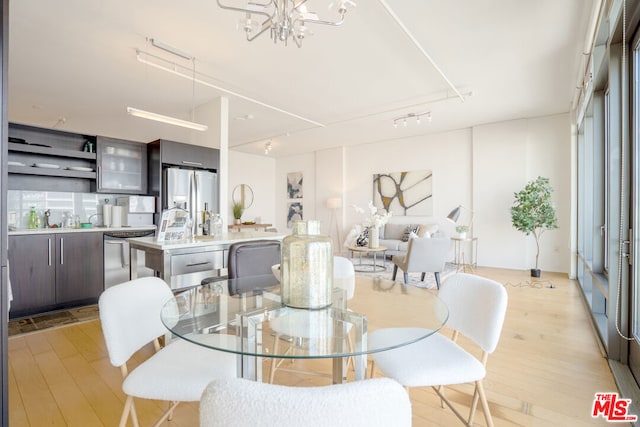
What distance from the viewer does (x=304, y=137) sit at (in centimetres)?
720

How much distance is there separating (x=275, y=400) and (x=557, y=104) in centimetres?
626

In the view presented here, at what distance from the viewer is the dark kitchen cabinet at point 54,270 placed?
10.7 feet

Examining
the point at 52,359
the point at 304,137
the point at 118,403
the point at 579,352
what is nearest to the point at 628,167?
the point at 579,352

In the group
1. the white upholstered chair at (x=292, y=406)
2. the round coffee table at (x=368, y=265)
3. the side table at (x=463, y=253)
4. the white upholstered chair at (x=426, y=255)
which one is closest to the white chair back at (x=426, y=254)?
the white upholstered chair at (x=426, y=255)

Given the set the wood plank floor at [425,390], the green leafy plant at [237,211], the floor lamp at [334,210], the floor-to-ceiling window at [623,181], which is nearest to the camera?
the wood plank floor at [425,390]

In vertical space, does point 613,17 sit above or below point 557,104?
below

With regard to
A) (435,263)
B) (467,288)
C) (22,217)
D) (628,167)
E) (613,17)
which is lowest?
(435,263)

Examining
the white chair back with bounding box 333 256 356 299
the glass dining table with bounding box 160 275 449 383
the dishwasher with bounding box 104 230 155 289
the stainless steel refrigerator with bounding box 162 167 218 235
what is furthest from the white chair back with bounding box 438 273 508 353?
the dishwasher with bounding box 104 230 155 289

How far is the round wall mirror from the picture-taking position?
8492 mm

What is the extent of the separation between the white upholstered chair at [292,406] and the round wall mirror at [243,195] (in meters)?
8.20

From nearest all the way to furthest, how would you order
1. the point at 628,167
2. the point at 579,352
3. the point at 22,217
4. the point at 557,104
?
the point at 628,167 → the point at 579,352 → the point at 22,217 → the point at 557,104

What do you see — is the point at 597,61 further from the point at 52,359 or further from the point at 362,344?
the point at 52,359

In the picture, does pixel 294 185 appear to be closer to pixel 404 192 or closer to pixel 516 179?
pixel 404 192

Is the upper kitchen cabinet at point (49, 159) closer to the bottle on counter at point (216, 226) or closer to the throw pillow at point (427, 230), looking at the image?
the bottle on counter at point (216, 226)
